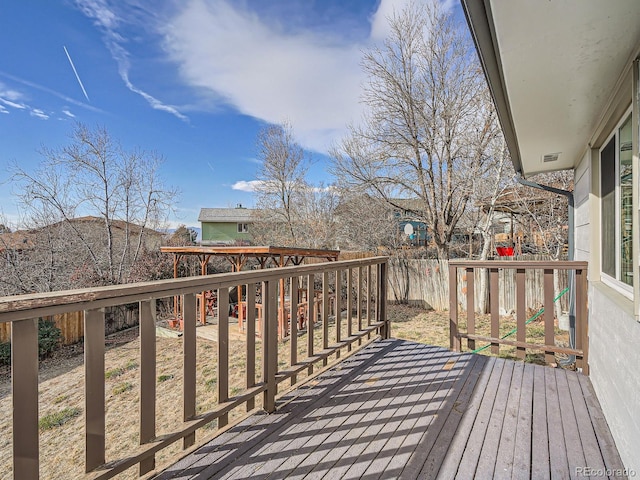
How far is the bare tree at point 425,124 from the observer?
899cm

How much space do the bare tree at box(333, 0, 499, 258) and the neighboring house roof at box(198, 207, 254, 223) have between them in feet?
61.1

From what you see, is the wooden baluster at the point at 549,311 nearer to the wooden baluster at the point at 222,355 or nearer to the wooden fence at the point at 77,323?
the wooden baluster at the point at 222,355

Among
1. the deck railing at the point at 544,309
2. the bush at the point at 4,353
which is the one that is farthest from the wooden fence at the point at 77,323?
the deck railing at the point at 544,309

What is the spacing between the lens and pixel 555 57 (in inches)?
64.9

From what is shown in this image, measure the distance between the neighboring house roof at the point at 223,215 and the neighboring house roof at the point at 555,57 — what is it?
25926 millimetres

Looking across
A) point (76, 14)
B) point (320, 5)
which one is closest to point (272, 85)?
point (320, 5)

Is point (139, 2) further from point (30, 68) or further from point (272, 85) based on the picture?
point (30, 68)

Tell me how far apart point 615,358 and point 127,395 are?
659 centimetres

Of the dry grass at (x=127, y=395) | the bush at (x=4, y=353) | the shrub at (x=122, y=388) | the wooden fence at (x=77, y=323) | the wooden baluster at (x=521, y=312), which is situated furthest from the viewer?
the wooden fence at (x=77, y=323)

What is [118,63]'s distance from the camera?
11195 mm

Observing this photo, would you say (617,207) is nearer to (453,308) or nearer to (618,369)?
(618,369)

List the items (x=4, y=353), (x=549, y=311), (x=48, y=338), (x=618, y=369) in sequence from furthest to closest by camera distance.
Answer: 1. (x=48, y=338)
2. (x=4, y=353)
3. (x=549, y=311)
4. (x=618, y=369)

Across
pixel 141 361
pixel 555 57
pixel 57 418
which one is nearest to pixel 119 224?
pixel 57 418

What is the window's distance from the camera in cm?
197
